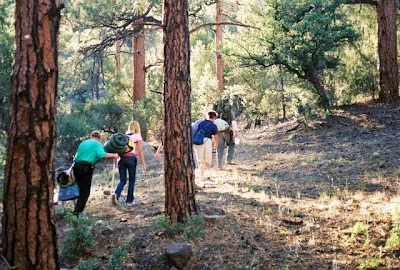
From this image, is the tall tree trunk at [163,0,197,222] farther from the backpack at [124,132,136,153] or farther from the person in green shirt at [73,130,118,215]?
the backpack at [124,132,136,153]

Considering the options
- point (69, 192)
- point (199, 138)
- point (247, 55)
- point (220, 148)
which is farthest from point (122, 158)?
point (247, 55)

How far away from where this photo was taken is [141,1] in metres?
7.79

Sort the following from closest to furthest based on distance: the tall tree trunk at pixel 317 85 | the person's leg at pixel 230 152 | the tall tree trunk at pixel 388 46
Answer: the person's leg at pixel 230 152 → the tall tree trunk at pixel 388 46 → the tall tree trunk at pixel 317 85

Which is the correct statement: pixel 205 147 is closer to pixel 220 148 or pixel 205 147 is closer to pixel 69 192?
pixel 220 148

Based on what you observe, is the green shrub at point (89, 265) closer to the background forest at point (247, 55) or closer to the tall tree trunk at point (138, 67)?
the background forest at point (247, 55)

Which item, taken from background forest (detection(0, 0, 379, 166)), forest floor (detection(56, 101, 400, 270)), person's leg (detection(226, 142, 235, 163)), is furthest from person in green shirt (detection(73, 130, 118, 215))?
person's leg (detection(226, 142, 235, 163))

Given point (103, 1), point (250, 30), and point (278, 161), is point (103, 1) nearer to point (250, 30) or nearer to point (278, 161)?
point (250, 30)

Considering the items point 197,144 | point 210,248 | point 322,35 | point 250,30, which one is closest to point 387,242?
point 210,248

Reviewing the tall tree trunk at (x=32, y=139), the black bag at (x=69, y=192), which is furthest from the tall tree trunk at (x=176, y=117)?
the tall tree trunk at (x=32, y=139)

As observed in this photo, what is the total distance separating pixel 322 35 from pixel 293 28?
86 cm

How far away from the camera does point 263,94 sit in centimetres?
2123

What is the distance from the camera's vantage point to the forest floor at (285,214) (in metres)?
5.14

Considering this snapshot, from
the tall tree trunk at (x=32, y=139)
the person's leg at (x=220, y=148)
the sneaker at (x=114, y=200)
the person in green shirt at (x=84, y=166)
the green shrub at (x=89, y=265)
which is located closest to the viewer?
the tall tree trunk at (x=32, y=139)

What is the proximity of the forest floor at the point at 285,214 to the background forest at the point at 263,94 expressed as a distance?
32 millimetres
